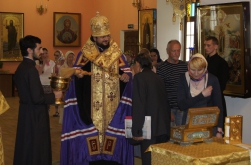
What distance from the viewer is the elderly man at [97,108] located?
589cm

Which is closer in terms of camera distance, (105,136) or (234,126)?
(234,126)

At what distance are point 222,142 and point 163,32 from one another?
6898 mm

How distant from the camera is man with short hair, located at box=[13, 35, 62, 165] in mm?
5059

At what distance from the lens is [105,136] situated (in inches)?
235

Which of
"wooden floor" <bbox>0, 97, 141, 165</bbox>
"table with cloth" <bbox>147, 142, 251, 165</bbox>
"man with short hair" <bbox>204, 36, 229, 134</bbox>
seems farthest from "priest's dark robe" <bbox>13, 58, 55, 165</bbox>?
"man with short hair" <bbox>204, 36, 229, 134</bbox>

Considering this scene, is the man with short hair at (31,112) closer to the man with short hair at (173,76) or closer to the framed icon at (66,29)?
the man with short hair at (173,76)

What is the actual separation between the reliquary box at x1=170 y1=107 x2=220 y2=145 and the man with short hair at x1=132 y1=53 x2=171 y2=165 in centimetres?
101

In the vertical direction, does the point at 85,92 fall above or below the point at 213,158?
above

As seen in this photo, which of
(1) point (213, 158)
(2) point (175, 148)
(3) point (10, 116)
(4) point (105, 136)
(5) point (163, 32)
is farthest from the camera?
(3) point (10, 116)

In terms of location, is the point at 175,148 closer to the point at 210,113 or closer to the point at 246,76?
the point at 210,113

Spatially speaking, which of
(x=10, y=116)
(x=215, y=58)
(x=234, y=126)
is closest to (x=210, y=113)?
(x=234, y=126)

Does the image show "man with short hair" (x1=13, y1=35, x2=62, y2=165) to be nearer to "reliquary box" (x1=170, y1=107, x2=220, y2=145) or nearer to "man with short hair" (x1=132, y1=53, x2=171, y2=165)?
"man with short hair" (x1=132, y1=53, x2=171, y2=165)

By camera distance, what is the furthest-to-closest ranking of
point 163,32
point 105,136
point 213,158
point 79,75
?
point 163,32 < point 105,136 < point 79,75 < point 213,158

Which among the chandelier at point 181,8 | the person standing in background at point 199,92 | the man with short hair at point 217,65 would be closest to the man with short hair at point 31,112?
the person standing in background at point 199,92
